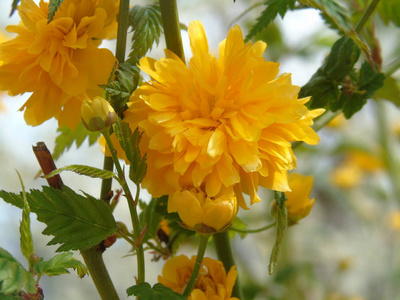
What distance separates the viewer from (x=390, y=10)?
2.22ft

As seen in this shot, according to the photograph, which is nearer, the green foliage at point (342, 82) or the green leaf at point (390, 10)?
the green foliage at point (342, 82)

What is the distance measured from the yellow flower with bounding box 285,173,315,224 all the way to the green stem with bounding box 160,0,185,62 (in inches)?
6.7

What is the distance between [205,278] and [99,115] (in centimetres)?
17

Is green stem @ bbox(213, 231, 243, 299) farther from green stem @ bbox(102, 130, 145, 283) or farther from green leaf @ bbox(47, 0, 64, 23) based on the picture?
green leaf @ bbox(47, 0, 64, 23)

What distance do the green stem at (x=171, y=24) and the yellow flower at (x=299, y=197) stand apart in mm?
169

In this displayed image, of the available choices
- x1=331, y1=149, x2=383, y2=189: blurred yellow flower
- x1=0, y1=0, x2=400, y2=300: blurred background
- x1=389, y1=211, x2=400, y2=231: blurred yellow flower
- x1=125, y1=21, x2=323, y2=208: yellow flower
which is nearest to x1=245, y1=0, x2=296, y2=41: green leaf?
x1=125, y1=21, x2=323, y2=208: yellow flower

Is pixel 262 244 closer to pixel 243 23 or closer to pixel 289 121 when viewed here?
pixel 243 23

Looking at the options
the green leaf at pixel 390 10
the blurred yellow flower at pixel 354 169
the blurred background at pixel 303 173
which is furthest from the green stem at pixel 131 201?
the blurred yellow flower at pixel 354 169

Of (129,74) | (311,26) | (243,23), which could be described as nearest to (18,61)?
(129,74)

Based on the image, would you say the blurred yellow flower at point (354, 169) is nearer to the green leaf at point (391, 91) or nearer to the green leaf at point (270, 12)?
the green leaf at point (391, 91)

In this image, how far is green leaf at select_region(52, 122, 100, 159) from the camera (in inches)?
21.6

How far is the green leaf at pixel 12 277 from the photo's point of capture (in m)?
0.35

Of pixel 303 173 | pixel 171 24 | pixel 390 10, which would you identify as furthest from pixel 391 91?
pixel 303 173

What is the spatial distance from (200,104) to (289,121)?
72 mm
